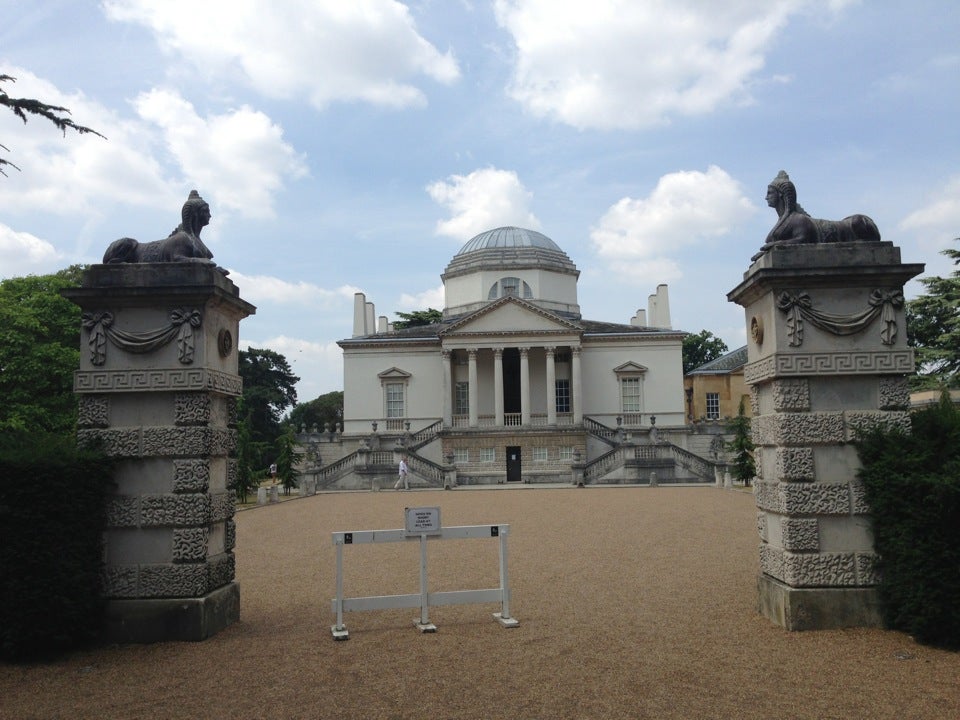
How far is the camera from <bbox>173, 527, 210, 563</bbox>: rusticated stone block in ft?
27.3

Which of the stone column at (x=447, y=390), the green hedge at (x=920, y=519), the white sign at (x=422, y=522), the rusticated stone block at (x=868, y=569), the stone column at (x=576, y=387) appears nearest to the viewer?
the green hedge at (x=920, y=519)

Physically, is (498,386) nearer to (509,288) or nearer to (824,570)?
(509,288)

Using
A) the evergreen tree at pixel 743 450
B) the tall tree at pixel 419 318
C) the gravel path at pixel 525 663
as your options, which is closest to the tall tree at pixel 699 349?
the tall tree at pixel 419 318

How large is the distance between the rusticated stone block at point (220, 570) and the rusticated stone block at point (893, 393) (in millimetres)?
7478

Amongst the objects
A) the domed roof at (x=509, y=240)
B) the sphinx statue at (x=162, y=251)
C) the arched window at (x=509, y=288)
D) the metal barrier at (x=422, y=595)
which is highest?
the domed roof at (x=509, y=240)

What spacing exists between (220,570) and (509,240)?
51.7m

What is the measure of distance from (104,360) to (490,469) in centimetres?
3730

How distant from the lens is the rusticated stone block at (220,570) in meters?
8.52

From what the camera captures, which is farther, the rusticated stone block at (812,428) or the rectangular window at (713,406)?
the rectangular window at (713,406)

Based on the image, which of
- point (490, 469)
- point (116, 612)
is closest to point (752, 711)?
point (116, 612)

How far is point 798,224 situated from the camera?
28.6ft

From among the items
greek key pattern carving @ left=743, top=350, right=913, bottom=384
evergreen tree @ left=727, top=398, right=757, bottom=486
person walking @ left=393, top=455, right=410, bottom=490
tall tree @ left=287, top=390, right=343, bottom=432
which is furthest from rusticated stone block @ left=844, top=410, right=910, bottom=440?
tall tree @ left=287, top=390, right=343, bottom=432

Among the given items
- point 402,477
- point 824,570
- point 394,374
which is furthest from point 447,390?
point 824,570

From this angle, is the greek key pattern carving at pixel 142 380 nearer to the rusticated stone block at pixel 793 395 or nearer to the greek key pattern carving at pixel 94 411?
the greek key pattern carving at pixel 94 411
